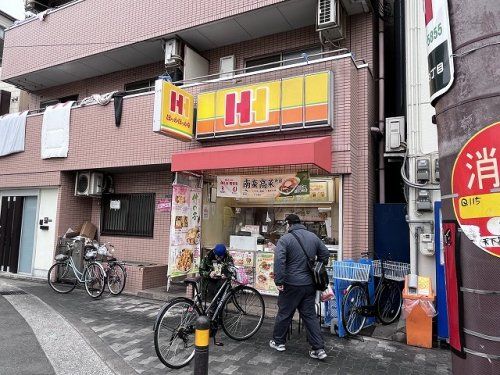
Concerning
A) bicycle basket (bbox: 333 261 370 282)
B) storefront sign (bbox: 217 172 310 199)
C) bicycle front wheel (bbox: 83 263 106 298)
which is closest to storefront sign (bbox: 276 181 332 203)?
storefront sign (bbox: 217 172 310 199)

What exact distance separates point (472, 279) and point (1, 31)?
67.6 ft

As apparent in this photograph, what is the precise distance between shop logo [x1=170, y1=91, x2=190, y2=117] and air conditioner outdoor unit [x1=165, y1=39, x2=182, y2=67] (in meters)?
1.95

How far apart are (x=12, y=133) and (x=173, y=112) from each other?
25.1 feet

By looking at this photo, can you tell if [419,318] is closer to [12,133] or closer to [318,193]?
[318,193]

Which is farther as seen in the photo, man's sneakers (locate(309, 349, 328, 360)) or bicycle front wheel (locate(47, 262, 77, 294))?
bicycle front wheel (locate(47, 262, 77, 294))

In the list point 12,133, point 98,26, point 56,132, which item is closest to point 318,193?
point 56,132

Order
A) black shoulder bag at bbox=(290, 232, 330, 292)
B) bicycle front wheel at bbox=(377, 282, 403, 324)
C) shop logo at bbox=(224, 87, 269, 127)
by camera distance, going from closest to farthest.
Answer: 1. black shoulder bag at bbox=(290, 232, 330, 292)
2. bicycle front wheel at bbox=(377, 282, 403, 324)
3. shop logo at bbox=(224, 87, 269, 127)

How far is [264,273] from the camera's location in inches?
320

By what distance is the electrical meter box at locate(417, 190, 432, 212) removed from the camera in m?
7.14

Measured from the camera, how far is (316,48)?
9375 millimetres

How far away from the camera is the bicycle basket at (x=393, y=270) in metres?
7.54

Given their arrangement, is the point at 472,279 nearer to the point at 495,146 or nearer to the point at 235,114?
the point at 495,146

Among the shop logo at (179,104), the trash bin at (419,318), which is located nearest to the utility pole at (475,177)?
the trash bin at (419,318)

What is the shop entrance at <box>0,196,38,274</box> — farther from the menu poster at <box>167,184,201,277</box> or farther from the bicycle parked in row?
the menu poster at <box>167,184,201,277</box>
